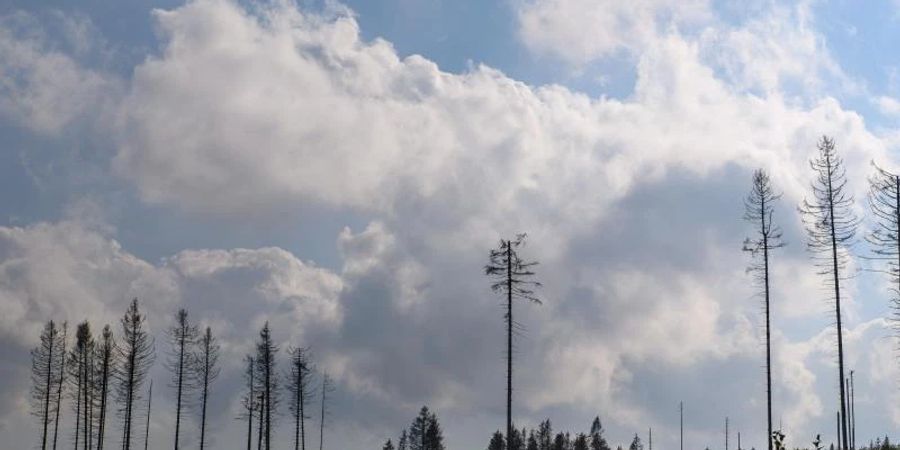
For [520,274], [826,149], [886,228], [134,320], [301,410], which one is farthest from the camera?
[301,410]

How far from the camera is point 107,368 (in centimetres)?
6969

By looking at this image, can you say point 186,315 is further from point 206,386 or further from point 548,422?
point 548,422

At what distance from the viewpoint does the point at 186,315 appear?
230 feet

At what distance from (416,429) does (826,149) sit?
9828 cm

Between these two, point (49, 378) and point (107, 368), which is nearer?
point (107, 368)

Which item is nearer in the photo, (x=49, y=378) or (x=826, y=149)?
(x=826, y=149)

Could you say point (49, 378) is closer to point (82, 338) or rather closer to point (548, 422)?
point (82, 338)

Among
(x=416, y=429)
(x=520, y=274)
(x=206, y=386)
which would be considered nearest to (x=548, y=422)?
(x=416, y=429)

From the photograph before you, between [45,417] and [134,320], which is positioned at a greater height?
[134,320]

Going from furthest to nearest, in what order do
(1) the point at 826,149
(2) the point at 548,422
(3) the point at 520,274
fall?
1. (2) the point at 548,422
2. (3) the point at 520,274
3. (1) the point at 826,149

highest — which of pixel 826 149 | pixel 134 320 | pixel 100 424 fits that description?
pixel 826 149

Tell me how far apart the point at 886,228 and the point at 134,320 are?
46.4 metres

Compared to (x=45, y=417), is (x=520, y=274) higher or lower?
higher

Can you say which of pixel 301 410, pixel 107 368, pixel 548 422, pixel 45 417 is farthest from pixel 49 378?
pixel 548 422
